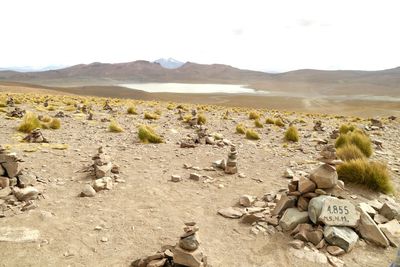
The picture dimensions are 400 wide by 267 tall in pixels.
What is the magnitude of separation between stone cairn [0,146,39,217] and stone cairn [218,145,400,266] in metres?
3.78

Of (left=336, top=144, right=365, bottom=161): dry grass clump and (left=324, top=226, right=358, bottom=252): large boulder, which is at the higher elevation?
(left=336, top=144, right=365, bottom=161): dry grass clump

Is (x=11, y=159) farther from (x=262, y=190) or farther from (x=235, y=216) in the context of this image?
(x=262, y=190)

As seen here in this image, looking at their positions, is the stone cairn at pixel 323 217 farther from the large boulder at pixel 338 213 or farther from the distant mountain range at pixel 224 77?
the distant mountain range at pixel 224 77

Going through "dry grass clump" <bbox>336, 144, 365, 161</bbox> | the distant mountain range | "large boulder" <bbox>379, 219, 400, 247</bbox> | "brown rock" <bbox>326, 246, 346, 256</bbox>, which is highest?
the distant mountain range

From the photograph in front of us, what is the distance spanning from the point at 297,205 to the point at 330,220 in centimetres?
79

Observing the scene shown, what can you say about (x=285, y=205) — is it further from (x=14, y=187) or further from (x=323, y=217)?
(x=14, y=187)

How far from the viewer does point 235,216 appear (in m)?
6.32

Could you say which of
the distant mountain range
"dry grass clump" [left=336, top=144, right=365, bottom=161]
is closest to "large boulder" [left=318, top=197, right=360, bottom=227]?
"dry grass clump" [left=336, top=144, right=365, bottom=161]

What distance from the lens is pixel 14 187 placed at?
21.5ft

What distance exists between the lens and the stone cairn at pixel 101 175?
22.6ft

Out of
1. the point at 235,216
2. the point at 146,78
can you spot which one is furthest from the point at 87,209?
the point at 146,78

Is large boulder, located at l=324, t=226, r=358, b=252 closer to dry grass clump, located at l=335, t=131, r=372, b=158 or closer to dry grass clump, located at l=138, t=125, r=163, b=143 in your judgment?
dry grass clump, located at l=335, t=131, r=372, b=158

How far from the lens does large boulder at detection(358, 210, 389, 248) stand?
5360mm

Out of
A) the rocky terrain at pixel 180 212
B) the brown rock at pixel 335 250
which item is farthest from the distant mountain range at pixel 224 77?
the brown rock at pixel 335 250
